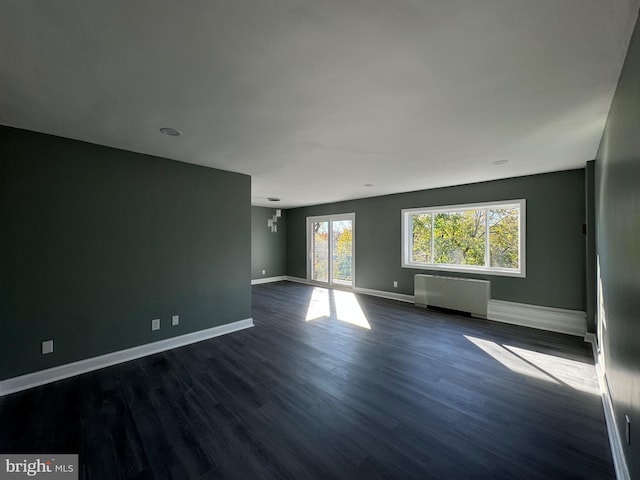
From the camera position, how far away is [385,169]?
3920 mm

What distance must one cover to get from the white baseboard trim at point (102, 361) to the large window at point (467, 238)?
407cm

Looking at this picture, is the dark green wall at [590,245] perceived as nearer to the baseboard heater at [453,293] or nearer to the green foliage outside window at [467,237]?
the green foliage outside window at [467,237]

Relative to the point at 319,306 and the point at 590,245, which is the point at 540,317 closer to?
the point at 590,245

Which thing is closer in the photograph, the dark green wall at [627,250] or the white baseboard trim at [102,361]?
the dark green wall at [627,250]

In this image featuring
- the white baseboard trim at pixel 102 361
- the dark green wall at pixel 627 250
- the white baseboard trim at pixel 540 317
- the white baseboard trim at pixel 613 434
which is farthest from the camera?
the white baseboard trim at pixel 540 317

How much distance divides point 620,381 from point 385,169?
3.12 meters

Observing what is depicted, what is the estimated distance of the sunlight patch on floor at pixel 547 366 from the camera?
8.39 ft

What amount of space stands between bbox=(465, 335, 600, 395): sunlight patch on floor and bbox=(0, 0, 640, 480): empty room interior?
33 mm

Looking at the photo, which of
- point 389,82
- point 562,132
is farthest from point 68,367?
point 562,132

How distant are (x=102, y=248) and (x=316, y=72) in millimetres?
2946

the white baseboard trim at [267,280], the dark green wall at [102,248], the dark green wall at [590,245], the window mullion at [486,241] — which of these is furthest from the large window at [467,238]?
the white baseboard trim at [267,280]

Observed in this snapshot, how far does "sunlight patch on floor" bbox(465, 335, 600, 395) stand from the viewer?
2.56 metres

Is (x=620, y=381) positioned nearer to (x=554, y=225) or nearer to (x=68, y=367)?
(x=554, y=225)

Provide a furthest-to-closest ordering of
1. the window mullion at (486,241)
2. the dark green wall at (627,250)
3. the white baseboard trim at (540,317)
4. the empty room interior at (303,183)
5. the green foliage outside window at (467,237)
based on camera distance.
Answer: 1. the window mullion at (486,241)
2. the green foliage outside window at (467,237)
3. the white baseboard trim at (540,317)
4. the empty room interior at (303,183)
5. the dark green wall at (627,250)
